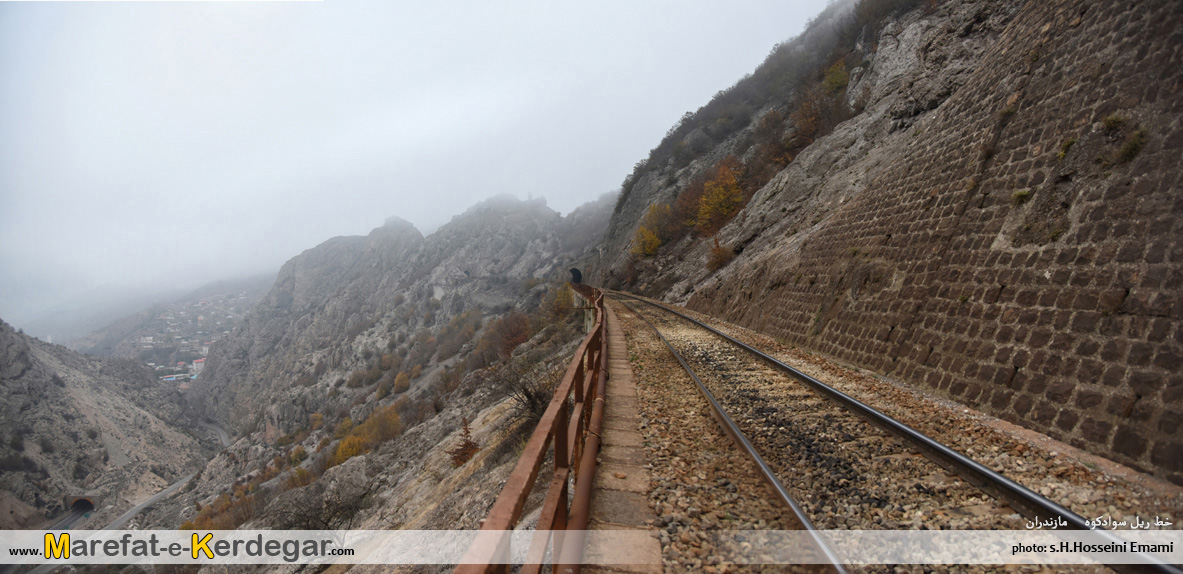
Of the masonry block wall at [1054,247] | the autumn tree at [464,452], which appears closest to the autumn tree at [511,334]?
the autumn tree at [464,452]

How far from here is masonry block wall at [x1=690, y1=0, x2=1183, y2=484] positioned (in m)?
4.26

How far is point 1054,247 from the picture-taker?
561 centimetres

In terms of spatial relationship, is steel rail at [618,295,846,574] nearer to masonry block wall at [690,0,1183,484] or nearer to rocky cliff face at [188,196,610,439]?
masonry block wall at [690,0,1183,484]

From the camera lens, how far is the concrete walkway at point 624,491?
9.46 ft

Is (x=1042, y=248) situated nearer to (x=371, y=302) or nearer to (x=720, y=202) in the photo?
(x=720, y=202)

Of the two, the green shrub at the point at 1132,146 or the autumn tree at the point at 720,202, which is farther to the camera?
the autumn tree at the point at 720,202

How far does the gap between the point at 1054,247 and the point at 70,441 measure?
251ft

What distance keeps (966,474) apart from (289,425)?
76240 mm

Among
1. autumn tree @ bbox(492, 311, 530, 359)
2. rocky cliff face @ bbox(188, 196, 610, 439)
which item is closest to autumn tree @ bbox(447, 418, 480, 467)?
autumn tree @ bbox(492, 311, 530, 359)

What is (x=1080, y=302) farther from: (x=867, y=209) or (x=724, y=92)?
(x=724, y=92)

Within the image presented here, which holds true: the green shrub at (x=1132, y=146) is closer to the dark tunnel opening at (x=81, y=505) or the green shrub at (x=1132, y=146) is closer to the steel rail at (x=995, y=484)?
the steel rail at (x=995, y=484)

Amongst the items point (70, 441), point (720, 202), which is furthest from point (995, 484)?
point (70, 441)

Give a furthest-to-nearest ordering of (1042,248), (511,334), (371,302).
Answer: (371,302) → (511,334) → (1042,248)

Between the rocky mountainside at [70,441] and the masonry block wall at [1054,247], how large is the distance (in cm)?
6562
